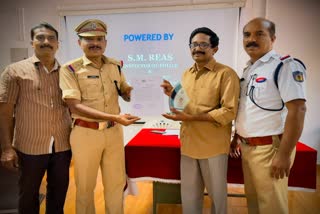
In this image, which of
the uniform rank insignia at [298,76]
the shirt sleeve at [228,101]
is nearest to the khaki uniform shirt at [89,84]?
the shirt sleeve at [228,101]

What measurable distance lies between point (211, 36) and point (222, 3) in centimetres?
206

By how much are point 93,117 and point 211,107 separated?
0.78 metres

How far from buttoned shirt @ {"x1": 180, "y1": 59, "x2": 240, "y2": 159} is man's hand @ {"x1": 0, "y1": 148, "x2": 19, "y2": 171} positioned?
1.22 metres

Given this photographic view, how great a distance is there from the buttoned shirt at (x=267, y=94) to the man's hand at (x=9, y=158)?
1.59 meters

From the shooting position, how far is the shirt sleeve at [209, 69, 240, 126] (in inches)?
58.0

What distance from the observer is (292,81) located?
130 cm

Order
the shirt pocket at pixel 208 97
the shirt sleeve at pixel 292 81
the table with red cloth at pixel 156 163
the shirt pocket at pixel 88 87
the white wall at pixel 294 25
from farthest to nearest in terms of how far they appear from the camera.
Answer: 1. the white wall at pixel 294 25
2. the table with red cloth at pixel 156 163
3. the shirt pocket at pixel 88 87
4. the shirt pocket at pixel 208 97
5. the shirt sleeve at pixel 292 81

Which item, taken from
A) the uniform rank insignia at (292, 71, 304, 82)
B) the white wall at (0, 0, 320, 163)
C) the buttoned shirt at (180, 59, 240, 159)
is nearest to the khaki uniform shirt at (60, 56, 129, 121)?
the buttoned shirt at (180, 59, 240, 159)

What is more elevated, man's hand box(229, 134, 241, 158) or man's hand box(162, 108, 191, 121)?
man's hand box(162, 108, 191, 121)

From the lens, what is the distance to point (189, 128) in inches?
63.4

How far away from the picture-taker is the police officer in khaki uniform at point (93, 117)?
5.36 feet

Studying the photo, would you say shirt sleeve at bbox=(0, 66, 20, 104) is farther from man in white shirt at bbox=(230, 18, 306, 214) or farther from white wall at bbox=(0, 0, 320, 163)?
white wall at bbox=(0, 0, 320, 163)

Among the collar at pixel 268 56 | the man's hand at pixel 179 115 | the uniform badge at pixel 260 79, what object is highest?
the collar at pixel 268 56

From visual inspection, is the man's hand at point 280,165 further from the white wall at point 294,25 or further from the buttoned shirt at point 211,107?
the white wall at point 294,25
